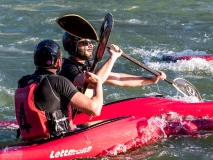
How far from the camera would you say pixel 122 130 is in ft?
19.3

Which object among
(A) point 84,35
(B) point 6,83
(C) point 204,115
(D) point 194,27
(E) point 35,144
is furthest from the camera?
(D) point 194,27

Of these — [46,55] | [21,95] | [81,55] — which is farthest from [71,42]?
[21,95]

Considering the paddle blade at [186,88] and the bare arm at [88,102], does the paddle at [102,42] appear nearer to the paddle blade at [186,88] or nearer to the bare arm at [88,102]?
the bare arm at [88,102]

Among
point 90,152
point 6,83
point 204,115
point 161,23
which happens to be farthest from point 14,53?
point 90,152

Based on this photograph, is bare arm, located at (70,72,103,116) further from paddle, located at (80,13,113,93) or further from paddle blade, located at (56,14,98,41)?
paddle blade, located at (56,14,98,41)

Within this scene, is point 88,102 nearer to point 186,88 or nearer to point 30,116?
point 30,116

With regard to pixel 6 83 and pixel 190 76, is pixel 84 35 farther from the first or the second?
pixel 190 76

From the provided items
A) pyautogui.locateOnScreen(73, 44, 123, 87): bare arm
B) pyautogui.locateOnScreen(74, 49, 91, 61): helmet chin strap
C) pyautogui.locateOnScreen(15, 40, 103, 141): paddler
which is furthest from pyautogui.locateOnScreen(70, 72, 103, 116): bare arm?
pyautogui.locateOnScreen(74, 49, 91, 61): helmet chin strap

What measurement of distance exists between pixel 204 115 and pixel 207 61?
376 centimetres

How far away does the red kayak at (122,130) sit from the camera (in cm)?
539

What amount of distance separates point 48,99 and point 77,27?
1.17 meters

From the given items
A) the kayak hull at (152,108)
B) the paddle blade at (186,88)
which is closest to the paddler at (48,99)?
the kayak hull at (152,108)

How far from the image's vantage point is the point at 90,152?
5.63 meters

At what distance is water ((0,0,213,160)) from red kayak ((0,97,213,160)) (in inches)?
5.3
